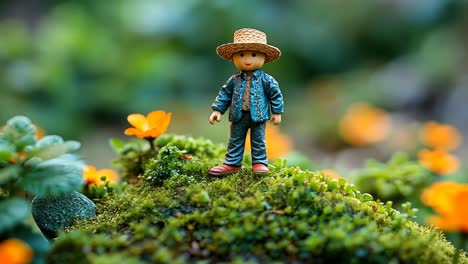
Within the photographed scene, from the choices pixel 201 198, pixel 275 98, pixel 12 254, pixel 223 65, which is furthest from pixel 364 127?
pixel 12 254

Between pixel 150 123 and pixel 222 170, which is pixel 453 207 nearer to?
pixel 222 170

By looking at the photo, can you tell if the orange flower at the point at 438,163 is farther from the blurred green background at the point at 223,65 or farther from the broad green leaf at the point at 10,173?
the broad green leaf at the point at 10,173

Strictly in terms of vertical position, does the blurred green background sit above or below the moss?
above

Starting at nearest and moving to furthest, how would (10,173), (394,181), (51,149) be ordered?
(10,173) → (51,149) → (394,181)

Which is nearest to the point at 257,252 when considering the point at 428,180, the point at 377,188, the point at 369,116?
the point at 377,188

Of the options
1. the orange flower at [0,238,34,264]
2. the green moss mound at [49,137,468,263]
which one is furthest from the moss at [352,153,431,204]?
the orange flower at [0,238,34,264]

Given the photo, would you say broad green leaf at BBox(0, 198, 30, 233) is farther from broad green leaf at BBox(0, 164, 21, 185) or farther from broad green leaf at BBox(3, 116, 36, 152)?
broad green leaf at BBox(3, 116, 36, 152)
